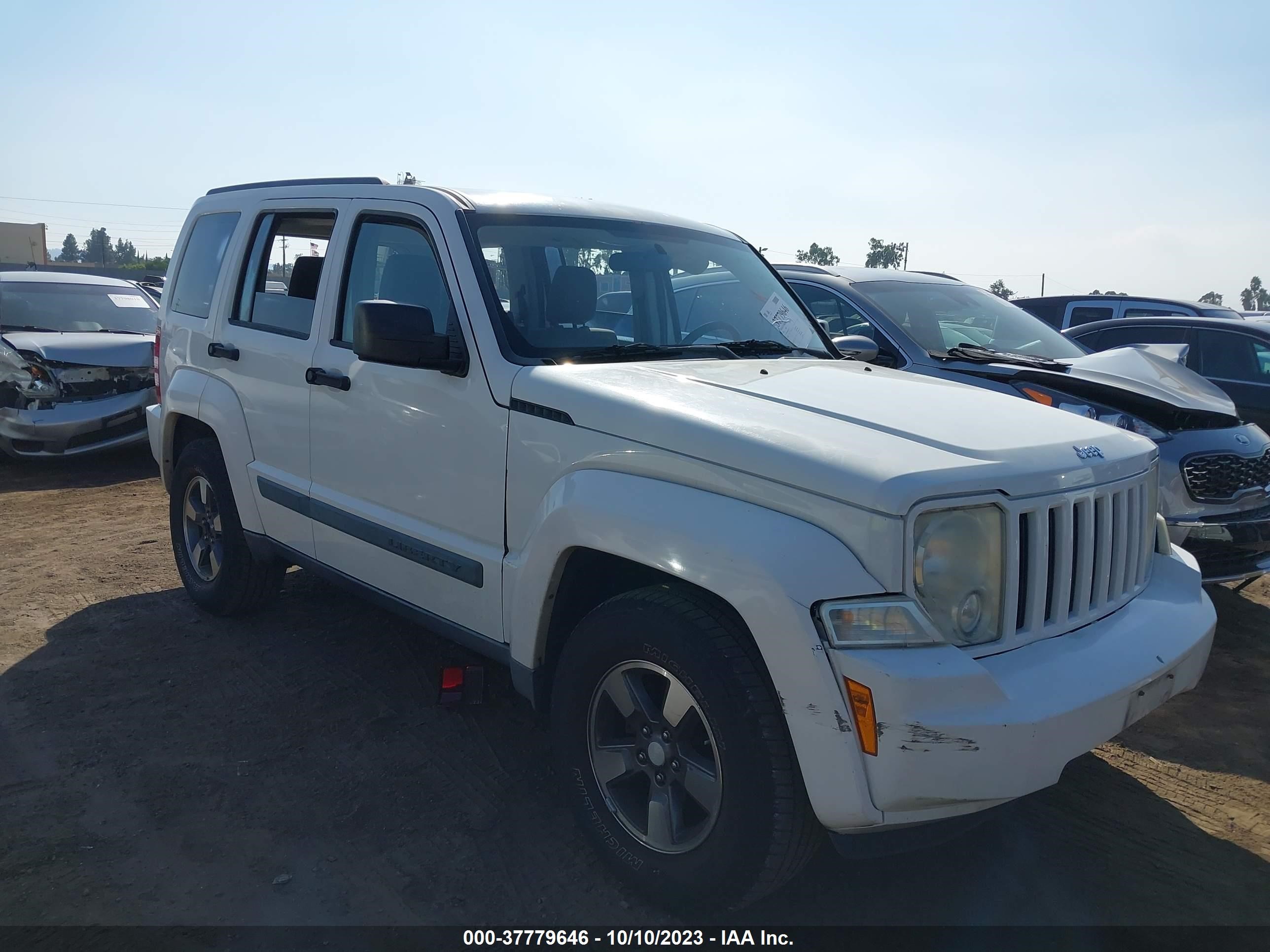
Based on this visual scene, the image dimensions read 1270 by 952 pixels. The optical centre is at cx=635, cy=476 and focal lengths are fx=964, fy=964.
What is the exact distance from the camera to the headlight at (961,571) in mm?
2291

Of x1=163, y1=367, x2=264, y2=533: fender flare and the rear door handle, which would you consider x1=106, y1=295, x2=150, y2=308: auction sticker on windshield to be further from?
the rear door handle

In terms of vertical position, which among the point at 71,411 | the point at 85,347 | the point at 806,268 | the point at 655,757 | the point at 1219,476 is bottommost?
the point at 655,757

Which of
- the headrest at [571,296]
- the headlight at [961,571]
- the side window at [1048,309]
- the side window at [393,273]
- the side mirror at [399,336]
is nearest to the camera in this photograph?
the headlight at [961,571]

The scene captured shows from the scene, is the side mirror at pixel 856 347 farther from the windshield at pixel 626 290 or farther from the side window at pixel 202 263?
the side window at pixel 202 263

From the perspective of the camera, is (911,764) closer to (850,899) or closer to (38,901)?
(850,899)

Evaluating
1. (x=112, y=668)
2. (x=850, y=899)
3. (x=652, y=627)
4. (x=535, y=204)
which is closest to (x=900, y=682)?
(x=652, y=627)

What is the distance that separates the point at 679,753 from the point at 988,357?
4.08m

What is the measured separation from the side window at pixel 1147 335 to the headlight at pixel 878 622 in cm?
680

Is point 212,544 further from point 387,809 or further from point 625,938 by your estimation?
point 625,938

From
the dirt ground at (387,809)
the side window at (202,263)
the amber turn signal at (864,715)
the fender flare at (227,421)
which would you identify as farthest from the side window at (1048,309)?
the amber turn signal at (864,715)

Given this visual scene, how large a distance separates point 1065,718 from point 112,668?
4028 mm

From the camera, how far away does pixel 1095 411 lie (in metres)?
5.23

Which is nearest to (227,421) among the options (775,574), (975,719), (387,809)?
(387,809)

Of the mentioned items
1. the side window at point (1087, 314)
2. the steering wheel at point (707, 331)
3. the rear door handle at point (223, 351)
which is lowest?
the rear door handle at point (223, 351)
